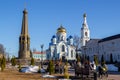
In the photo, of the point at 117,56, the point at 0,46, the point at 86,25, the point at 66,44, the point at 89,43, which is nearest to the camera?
the point at 117,56

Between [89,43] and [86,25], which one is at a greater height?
[86,25]

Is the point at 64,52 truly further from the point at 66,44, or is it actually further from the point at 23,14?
the point at 23,14

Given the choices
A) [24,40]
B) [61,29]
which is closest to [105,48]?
[24,40]

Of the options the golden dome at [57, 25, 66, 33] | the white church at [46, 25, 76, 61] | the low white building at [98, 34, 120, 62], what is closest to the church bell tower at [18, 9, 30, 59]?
the low white building at [98, 34, 120, 62]

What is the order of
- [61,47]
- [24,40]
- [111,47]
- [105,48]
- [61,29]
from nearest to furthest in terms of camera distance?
[24,40] → [111,47] → [105,48] → [61,29] → [61,47]

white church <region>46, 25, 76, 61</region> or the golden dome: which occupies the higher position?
the golden dome

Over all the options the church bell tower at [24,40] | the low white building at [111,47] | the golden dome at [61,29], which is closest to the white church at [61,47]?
the golden dome at [61,29]

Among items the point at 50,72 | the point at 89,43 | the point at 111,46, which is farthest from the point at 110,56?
the point at 50,72

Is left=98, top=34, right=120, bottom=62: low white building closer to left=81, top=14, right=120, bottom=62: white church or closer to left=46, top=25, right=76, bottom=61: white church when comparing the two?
left=81, top=14, right=120, bottom=62: white church

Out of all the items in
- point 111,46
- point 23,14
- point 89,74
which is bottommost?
point 89,74

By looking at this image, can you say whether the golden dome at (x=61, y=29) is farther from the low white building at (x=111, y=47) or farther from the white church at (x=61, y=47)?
the low white building at (x=111, y=47)

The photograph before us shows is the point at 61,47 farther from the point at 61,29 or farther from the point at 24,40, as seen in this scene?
the point at 24,40

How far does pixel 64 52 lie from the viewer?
112 metres

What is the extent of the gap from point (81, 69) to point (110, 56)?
52.2 metres
